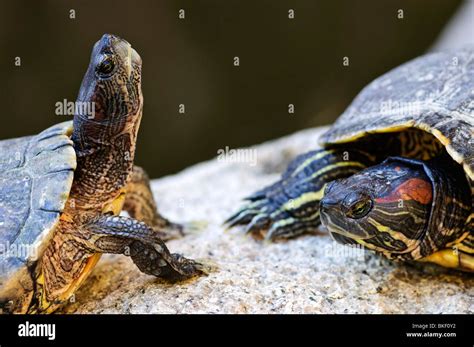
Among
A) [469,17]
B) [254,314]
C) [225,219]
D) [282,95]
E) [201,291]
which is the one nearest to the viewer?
[254,314]

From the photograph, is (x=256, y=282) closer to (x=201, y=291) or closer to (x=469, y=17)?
(x=201, y=291)

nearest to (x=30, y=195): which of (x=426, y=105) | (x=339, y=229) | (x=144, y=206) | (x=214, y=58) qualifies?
(x=144, y=206)

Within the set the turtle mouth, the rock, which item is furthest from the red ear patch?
the rock

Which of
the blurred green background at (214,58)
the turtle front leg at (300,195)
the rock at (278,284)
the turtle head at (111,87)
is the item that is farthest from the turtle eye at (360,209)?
the blurred green background at (214,58)

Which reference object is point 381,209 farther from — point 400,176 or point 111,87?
point 111,87

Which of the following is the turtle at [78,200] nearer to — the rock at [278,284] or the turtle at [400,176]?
the rock at [278,284]

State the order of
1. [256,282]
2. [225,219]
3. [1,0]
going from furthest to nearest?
[1,0]
[225,219]
[256,282]

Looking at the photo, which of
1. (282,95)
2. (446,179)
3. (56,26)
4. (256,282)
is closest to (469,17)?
(282,95)
